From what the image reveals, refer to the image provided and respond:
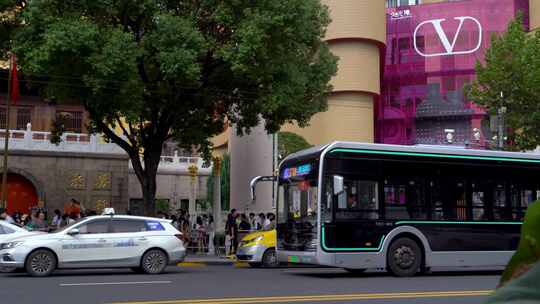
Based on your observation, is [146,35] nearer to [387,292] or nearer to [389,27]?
[387,292]

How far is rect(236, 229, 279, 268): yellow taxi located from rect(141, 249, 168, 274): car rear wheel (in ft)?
9.06

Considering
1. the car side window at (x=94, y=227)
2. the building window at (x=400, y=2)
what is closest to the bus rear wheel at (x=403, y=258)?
the car side window at (x=94, y=227)

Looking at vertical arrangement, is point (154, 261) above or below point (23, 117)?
below

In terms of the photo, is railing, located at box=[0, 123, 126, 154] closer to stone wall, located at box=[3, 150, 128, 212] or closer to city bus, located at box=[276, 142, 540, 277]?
stone wall, located at box=[3, 150, 128, 212]

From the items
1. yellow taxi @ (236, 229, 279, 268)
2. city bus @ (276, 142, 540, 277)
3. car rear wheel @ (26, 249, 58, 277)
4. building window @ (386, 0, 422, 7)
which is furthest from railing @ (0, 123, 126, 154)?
building window @ (386, 0, 422, 7)

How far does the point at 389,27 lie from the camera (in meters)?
68.8

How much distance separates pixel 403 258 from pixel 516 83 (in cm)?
1720

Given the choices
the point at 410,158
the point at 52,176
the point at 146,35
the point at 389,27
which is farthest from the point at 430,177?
the point at 389,27

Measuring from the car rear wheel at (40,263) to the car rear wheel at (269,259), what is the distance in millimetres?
5608

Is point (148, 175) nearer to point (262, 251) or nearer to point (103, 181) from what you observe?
point (262, 251)

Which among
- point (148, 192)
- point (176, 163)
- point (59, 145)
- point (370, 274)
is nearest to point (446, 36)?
point (176, 163)

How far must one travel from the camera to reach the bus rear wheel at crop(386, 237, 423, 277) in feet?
49.2

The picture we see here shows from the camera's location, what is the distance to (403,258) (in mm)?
15070

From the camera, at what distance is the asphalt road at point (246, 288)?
1034 cm
